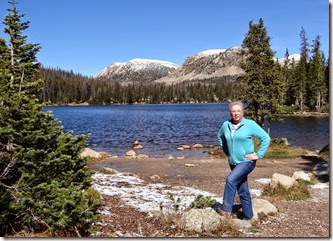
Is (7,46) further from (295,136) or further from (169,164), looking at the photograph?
(295,136)

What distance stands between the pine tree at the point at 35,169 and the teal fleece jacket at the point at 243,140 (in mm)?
2755

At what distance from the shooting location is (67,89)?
7032 inches

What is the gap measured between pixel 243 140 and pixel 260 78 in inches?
1024

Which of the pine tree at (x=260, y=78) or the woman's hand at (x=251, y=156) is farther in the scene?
the pine tree at (x=260, y=78)

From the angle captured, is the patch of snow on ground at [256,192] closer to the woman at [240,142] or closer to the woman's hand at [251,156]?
the woman at [240,142]

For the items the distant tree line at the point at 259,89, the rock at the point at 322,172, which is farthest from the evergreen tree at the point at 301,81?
the rock at the point at 322,172

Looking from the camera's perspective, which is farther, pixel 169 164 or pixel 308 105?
pixel 308 105

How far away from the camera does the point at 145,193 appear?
1084cm

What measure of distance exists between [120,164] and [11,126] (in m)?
16.3

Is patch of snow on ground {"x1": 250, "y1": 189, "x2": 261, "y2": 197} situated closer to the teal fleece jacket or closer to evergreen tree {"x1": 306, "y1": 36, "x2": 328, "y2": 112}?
the teal fleece jacket

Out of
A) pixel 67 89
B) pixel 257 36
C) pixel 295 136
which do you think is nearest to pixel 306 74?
pixel 295 136

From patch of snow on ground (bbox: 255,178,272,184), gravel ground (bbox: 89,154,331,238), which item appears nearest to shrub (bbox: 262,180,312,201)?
gravel ground (bbox: 89,154,331,238)

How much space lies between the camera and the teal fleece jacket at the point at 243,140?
6164 millimetres

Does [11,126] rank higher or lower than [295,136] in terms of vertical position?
higher
